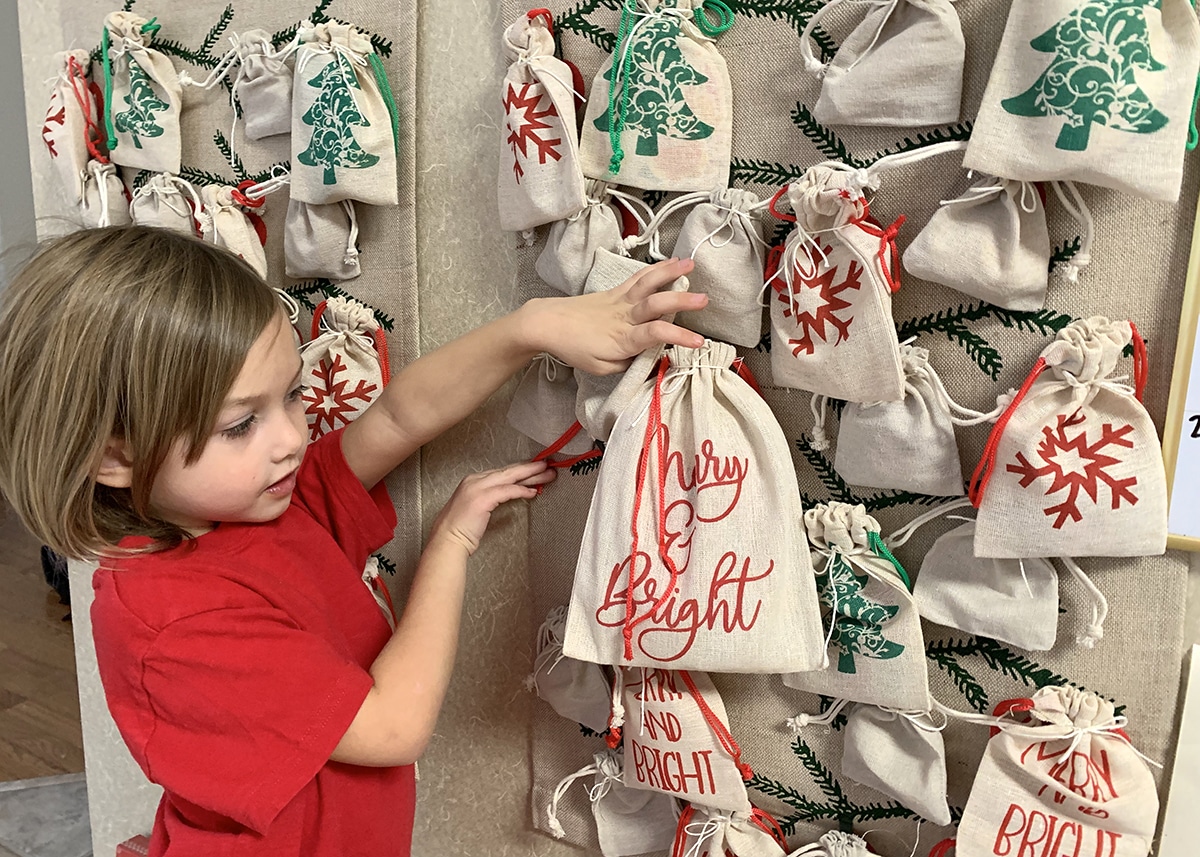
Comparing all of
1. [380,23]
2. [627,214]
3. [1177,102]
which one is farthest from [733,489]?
[380,23]

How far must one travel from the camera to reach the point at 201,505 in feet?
2.13

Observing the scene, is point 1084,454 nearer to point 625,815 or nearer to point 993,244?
point 993,244

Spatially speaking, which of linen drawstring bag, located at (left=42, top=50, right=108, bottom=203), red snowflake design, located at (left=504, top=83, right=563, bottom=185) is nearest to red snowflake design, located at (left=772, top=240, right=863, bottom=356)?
red snowflake design, located at (left=504, top=83, right=563, bottom=185)

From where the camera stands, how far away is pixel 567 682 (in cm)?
79

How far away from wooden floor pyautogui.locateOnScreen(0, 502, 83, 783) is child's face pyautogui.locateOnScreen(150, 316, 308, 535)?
1545 mm

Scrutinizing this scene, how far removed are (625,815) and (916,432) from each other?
458mm

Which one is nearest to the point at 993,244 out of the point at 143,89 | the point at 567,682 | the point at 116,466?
the point at 567,682

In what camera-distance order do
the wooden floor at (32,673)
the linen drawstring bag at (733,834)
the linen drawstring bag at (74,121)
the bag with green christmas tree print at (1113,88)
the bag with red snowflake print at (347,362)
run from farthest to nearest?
the wooden floor at (32,673)
the linen drawstring bag at (74,121)
the bag with red snowflake print at (347,362)
the linen drawstring bag at (733,834)
the bag with green christmas tree print at (1113,88)

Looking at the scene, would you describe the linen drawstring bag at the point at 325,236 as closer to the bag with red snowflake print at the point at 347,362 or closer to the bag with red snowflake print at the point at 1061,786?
the bag with red snowflake print at the point at 347,362

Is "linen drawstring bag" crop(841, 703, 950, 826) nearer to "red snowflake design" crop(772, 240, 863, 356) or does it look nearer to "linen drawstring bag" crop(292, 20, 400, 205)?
"red snowflake design" crop(772, 240, 863, 356)

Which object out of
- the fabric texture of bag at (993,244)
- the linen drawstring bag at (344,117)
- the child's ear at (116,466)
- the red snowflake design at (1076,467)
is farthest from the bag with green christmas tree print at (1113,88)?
the child's ear at (116,466)

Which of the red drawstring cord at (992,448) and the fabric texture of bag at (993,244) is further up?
the fabric texture of bag at (993,244)

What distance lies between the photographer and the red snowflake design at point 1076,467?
53 centimetres

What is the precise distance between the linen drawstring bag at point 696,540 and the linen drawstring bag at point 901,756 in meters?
0.10
